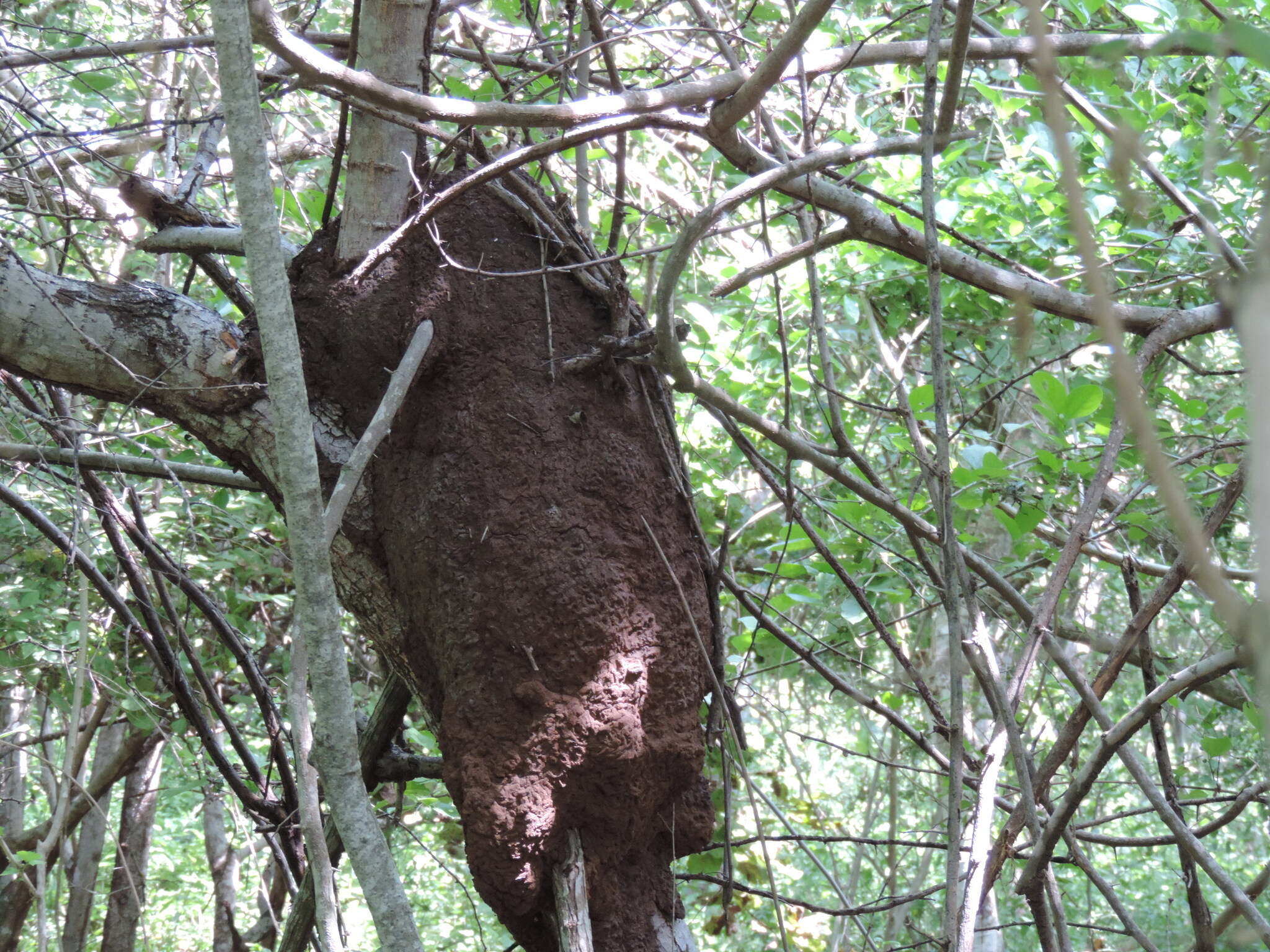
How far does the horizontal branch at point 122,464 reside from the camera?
2629mm

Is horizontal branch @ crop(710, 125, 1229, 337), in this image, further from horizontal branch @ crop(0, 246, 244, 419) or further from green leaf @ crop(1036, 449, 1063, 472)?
horizontal branch @ crop(0, 246, 244, 419)

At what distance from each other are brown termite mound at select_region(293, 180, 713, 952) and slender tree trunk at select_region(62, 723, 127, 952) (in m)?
3.86

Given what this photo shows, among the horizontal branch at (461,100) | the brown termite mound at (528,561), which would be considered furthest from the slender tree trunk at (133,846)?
the horizontal branch at (461,100)

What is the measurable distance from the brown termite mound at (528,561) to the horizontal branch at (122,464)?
2.21ft

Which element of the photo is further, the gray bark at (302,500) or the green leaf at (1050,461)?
the green leaf at (1050,461)

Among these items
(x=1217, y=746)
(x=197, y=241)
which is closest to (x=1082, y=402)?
(x=1217, y=746)

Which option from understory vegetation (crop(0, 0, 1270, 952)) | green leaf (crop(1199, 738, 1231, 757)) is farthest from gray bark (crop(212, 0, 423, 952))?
green leaf (crop(1199, 738, 1231, 757))

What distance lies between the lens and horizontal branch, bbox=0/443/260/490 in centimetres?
263

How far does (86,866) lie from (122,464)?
3588 mm

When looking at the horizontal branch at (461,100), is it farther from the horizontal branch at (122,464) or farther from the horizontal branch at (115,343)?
the horizontal branch at (122,464)

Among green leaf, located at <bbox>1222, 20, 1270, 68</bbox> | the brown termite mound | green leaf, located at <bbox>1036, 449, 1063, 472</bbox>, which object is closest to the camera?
green leaf, located at <bbox>1222, 20, 1270, 68</bbox>

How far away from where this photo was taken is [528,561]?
6.26 feet

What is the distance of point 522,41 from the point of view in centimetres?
398

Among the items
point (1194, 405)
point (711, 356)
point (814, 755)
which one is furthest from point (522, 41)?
point (814, 755)
